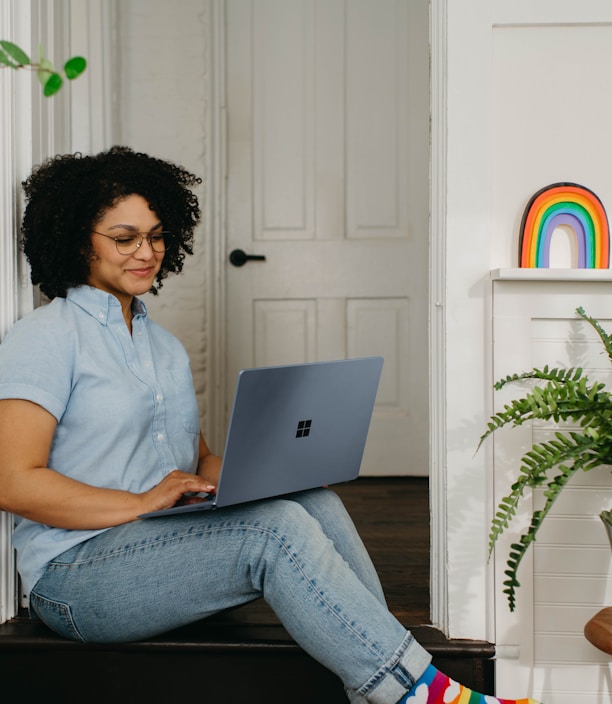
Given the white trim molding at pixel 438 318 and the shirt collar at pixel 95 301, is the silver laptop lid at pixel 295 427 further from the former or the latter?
the shirt collar at pixel 95 301

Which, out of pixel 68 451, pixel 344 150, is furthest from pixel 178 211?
pixel 344 150

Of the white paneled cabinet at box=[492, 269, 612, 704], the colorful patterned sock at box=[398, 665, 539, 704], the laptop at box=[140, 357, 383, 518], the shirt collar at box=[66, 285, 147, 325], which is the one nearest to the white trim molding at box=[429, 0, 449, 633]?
the white paneled cabinet at box=[492, 269, 612, 704]

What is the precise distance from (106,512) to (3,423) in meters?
0.24

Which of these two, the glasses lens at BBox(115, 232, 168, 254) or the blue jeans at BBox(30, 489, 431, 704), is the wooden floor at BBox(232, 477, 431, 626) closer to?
the blue jeans at BBox(30, 489, 431, 704)

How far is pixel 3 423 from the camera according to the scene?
137 cm

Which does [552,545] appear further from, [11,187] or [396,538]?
[11,187]

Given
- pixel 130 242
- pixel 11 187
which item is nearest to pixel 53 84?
pixel 130 242

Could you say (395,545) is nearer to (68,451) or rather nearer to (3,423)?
(68,451)

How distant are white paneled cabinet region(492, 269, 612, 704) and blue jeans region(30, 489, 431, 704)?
1.29 ft

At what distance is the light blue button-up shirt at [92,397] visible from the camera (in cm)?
143

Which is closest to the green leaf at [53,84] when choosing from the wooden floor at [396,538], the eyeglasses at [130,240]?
the eyeglasses at [130,240]

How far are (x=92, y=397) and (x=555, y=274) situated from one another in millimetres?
963

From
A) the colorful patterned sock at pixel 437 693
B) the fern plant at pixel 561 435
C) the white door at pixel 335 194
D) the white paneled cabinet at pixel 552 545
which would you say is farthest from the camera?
the white door at pixel 335 194

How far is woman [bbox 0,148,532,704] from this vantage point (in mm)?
1313
